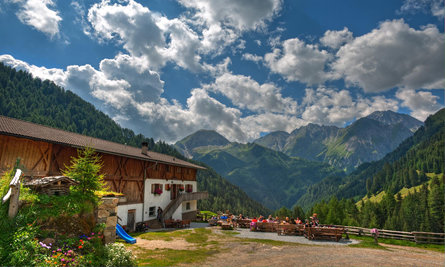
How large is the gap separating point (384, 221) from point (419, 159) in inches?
4837

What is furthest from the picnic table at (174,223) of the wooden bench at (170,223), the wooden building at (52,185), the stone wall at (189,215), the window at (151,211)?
the wooden building at (52,185)

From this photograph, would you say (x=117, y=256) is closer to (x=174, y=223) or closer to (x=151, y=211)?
(x=174, y=223)

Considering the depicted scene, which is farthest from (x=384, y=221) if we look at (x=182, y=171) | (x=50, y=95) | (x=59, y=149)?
(x=50, y=95)

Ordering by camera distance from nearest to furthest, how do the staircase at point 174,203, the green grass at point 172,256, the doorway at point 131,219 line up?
the green grass at point 172,256 < the doorway at point 131,219 < the staircase at point 174,203

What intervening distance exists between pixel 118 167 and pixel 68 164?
536 cm

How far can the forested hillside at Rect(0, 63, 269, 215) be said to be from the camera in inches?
6107

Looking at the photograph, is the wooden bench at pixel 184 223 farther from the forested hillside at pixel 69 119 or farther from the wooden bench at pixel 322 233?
the forested hillside at pixel 69 119

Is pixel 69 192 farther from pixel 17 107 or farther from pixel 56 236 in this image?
pixel 17 107

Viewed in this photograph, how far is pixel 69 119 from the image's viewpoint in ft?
591

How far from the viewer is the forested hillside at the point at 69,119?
155 metres

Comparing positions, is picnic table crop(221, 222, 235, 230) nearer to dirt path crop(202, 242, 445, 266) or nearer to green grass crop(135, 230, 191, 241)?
green grass crop(135, 230, 191, 241)

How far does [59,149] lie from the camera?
20.5 meters

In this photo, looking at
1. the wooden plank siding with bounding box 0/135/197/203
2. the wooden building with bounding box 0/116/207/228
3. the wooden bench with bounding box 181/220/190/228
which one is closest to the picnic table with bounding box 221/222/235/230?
the wooden bench with bounding box 181/220/190/228

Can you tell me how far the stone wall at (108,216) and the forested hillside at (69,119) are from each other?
13781 centimetres
